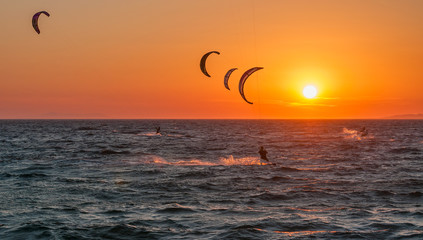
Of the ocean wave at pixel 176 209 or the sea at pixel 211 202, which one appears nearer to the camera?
the sea at pixel 211 202

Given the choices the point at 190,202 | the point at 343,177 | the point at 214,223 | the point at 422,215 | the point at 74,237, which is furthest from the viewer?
the point at 343,177

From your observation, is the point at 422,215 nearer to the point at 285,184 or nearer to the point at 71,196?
the point at 285,184

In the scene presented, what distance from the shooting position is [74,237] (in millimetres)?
15680

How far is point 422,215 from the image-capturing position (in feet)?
61.4

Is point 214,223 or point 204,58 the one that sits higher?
point 204,58

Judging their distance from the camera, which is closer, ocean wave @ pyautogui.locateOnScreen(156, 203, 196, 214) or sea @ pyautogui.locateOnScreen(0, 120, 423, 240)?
sea @ pyautogui.locateOnScreen(0, 120, 423, 240)

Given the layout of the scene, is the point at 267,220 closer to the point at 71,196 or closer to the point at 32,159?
the point at 71,196

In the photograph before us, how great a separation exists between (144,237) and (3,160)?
96.6 feet

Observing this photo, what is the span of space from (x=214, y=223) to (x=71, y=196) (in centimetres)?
864

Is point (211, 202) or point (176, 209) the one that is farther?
point (211, 202)

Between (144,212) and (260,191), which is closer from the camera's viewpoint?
(144,212)

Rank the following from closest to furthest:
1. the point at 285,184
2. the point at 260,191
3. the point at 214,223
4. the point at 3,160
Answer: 1. the point at 214,223
2. the point at 260,191
3. the point at 285,184
4. the point at 3,160

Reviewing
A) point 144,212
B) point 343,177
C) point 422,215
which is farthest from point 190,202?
point 343,177

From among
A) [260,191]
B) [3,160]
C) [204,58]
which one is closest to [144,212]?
[260,191]
